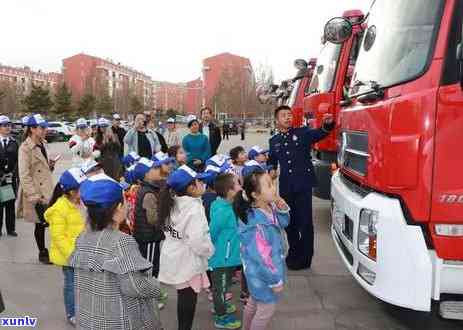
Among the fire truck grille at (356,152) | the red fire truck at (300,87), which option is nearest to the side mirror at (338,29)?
the fire truck grille at (356,152)

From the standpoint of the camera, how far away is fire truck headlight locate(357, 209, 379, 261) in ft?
10.2

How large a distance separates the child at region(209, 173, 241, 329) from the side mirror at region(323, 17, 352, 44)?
84.0 inches

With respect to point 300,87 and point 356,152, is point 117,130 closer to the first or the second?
point 300,87

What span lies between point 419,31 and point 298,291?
2638 mm

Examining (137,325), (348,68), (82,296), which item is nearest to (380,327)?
(137,325)

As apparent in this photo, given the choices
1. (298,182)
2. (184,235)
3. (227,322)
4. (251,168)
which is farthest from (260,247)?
(298,182)

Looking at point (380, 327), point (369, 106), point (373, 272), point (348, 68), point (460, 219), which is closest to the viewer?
point (460, 219)

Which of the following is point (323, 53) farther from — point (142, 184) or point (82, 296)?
point (82, 296)

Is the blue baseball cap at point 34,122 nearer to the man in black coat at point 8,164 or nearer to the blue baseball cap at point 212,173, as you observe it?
the man in black coat at point 8,164

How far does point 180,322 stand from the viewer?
3.56 meters

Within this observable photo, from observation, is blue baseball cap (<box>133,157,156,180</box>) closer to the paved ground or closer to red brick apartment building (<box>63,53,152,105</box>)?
the paved ground

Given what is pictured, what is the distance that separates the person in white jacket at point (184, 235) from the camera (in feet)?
10.9

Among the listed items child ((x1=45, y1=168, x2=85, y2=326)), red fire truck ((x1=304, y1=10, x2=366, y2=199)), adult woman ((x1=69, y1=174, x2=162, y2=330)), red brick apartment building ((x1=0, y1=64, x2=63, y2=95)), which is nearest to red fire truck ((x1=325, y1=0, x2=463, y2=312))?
adult woman ((x1=69, y1=174, x2=162, y2=330))

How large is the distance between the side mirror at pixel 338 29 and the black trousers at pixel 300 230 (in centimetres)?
166
